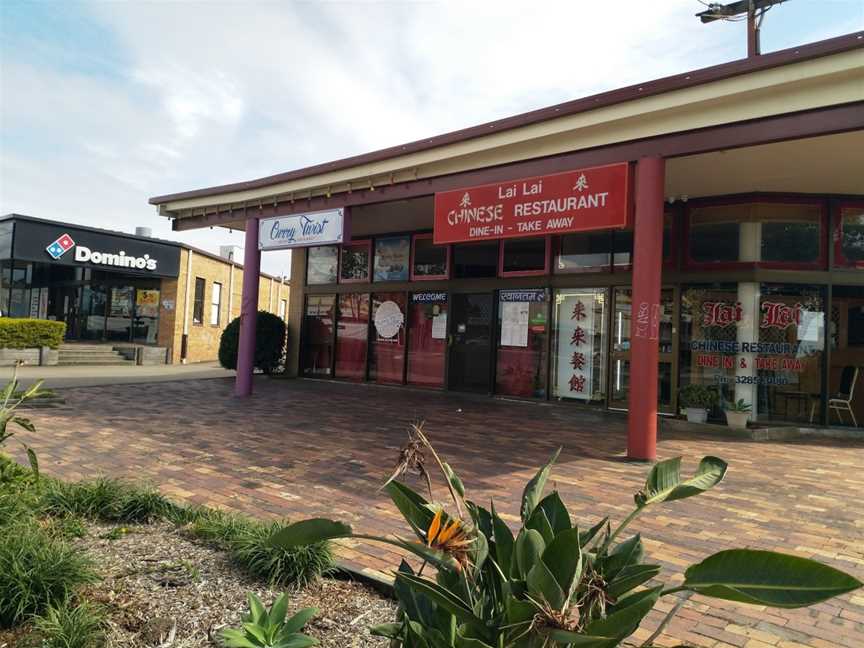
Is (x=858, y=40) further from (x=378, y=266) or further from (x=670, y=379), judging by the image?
(x=378, y=266)

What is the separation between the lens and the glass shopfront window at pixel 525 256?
10.8 m

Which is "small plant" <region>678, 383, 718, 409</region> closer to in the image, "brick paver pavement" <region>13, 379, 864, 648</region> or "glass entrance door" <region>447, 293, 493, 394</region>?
"brick paver pavement" <region>13, 379, 864, 648</region>

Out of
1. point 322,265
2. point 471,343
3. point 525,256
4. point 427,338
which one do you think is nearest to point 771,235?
point 525,256

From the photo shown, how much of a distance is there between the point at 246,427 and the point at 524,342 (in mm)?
5338

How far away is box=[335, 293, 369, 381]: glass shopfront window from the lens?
13.5 metres

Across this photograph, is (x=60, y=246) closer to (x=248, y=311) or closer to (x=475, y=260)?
(x=248, y=311)

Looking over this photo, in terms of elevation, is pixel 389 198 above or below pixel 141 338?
above

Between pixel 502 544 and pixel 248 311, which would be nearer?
pixel 502 544

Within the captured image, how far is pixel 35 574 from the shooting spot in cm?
260

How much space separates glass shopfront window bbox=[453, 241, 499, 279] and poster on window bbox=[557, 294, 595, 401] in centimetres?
174

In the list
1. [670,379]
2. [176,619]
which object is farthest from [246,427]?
[670,379]

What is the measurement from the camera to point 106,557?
311 centimetres

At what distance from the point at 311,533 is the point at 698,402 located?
840 cm

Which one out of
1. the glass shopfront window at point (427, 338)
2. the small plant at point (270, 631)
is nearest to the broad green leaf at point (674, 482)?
the small plant at point (270, 631)
